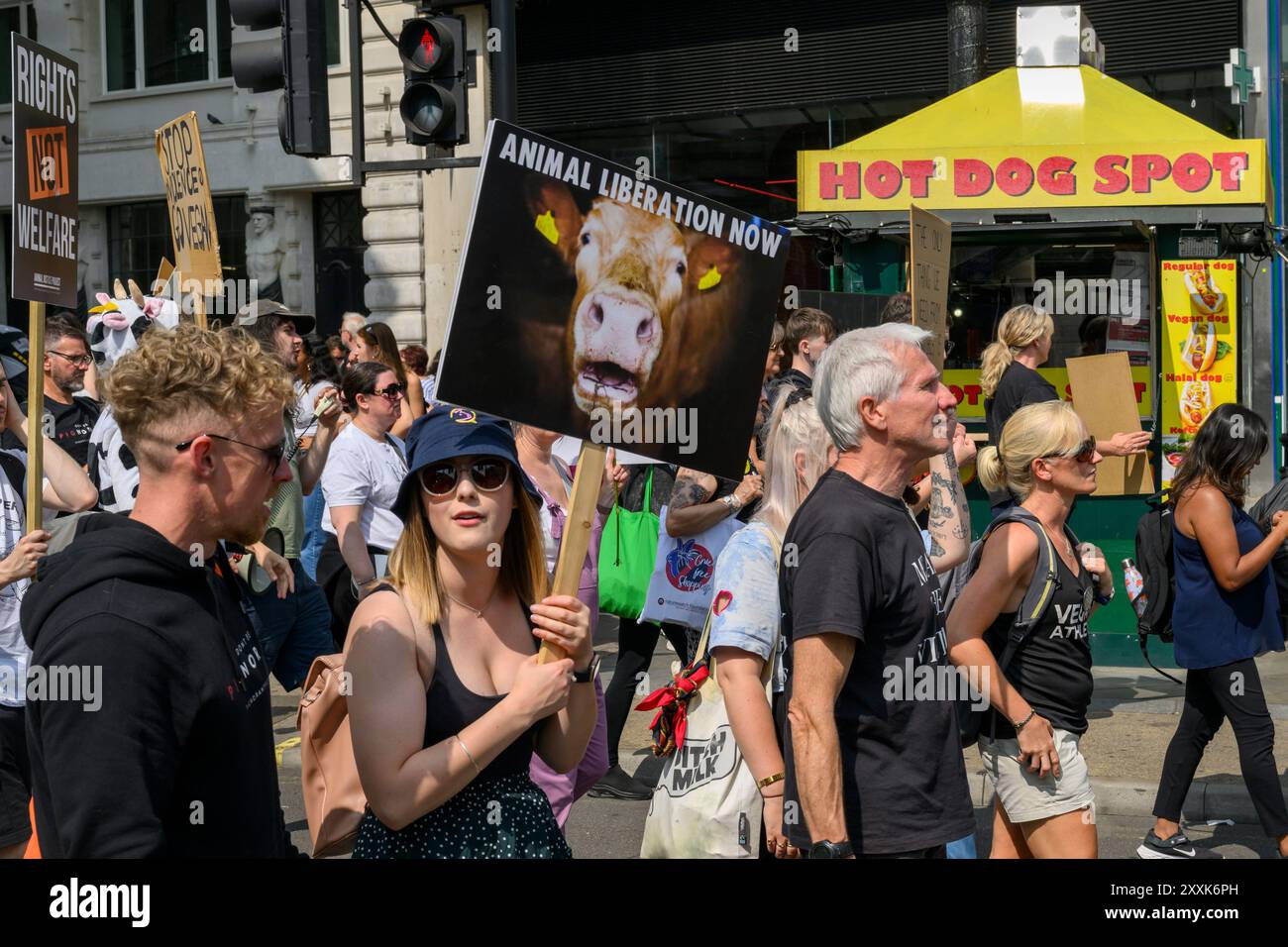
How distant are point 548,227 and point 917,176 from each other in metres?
7.02

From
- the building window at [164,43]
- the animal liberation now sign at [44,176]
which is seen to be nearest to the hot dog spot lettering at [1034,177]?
the animal liberation now sign at [44,176]

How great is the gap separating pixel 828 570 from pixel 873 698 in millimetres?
299

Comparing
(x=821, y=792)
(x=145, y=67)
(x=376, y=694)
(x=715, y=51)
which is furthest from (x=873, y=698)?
(x=145, y=67)

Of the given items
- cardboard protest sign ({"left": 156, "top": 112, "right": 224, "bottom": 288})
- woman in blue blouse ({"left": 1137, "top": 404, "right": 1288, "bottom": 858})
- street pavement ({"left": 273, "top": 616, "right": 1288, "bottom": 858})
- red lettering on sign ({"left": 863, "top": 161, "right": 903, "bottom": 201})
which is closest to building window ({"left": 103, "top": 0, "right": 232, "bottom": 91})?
cardboard protest sign ({"left": 156, "top": 112, "right": 224, "bottom": 288})

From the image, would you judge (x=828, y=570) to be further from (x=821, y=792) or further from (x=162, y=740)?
(x=162, y=740)

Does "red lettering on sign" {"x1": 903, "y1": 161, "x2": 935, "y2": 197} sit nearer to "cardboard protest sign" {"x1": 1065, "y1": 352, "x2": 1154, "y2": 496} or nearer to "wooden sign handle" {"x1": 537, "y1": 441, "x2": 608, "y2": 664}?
"cardboard protest sign" {"x1": 1065, "y1": 352, "x2": 1154, "y2": 496}

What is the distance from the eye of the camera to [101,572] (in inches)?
91.5

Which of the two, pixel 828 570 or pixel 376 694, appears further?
pixel 828 570

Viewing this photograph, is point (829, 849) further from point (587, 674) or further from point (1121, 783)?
point (1121, 783)

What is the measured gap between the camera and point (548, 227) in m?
2.98

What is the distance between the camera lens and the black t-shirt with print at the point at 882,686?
3254 millimetres

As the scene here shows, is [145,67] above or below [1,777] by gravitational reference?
above

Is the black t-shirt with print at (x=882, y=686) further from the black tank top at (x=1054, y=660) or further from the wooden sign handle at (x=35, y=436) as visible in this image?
the wooden sign handle at (x=35, y=436)

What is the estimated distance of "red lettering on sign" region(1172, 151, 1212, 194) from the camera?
30.3 ft
